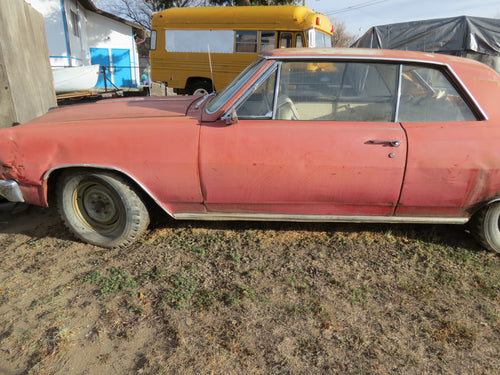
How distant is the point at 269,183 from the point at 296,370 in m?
1.33

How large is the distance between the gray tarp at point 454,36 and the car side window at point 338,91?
11.1 meters

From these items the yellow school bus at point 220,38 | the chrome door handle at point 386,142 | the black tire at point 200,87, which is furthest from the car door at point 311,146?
the black tire at point 200,87

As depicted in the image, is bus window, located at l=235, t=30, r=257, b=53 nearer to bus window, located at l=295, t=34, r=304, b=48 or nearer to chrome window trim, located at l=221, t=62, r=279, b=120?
bus window, located at l=295, t=34, r=304, b=48

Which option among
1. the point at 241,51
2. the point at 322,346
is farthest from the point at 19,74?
the point at 241,51

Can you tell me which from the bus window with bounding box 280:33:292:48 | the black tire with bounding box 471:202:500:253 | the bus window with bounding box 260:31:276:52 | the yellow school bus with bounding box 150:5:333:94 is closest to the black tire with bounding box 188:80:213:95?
the yellow school bus with bounding box 150:5:333:94

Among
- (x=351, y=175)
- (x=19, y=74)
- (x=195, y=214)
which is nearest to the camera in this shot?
(x=351, y=175)

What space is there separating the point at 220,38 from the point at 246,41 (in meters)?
0.81

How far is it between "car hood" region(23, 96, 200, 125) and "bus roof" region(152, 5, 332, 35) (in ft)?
24.2

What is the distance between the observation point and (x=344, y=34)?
199ft

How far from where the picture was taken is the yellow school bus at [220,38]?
9930 millimetres

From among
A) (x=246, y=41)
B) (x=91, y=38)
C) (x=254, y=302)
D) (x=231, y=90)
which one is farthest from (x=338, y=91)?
(x=91, y=38)

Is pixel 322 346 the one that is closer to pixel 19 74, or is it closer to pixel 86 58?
pixel 19 74

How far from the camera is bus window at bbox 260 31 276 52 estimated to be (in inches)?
397

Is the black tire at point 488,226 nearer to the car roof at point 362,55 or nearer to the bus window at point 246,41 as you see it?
the car roof at point 362,55
